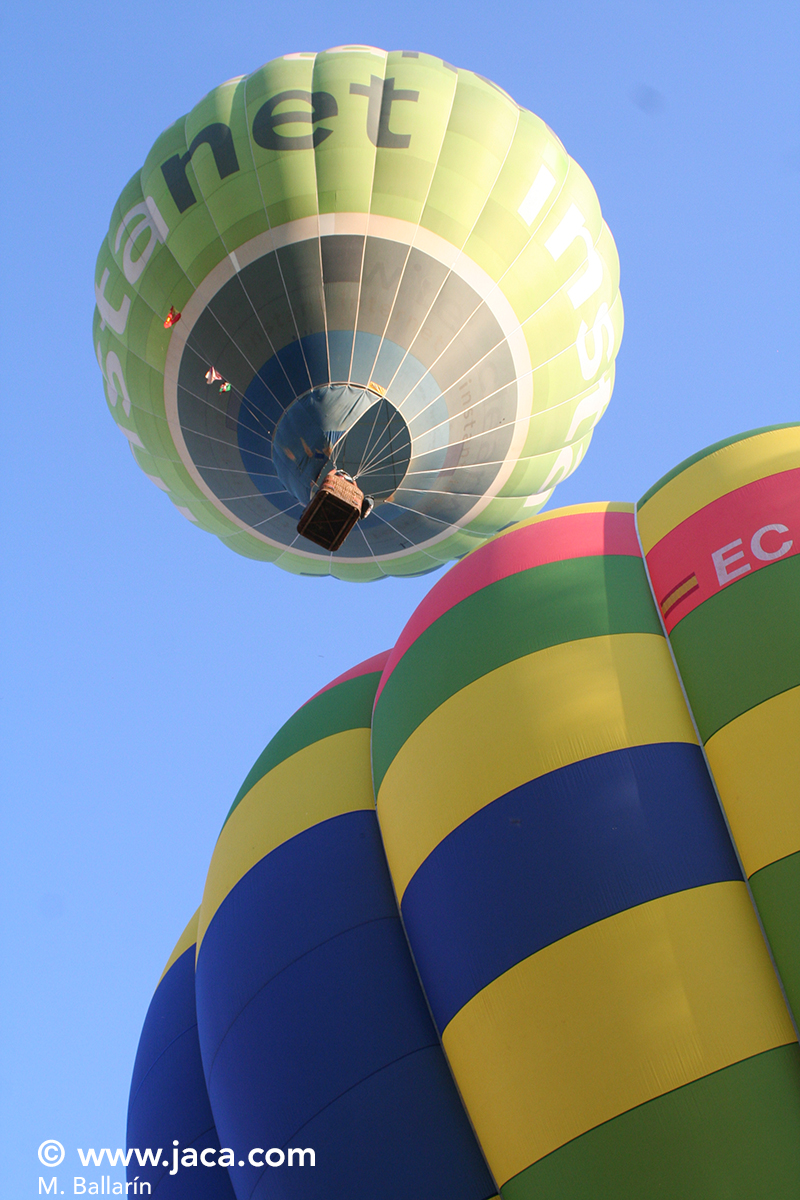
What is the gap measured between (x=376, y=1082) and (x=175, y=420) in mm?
7620

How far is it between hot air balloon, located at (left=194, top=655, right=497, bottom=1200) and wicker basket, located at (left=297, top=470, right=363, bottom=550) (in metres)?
4.02

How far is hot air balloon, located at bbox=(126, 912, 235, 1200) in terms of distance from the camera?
5.18 m

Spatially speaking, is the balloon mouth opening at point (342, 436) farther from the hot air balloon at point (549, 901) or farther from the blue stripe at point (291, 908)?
the blue stripe at point (291, 908)

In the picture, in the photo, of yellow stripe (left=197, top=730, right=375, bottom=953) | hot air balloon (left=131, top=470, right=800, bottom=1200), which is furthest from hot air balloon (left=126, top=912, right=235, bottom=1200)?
yellow stripe (left=197, top=730, right=375, bottom=953)

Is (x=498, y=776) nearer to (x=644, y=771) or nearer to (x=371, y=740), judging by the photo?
(x=644, y=771)

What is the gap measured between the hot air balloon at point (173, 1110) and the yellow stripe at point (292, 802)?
630mm

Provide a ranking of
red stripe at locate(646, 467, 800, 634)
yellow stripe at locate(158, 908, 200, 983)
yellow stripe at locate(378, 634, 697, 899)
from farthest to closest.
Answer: yellow stripe at locate(158, 908, 200, 983), red stripe at locate(646, 467, 800, 634), yellow stripe at locate(378, 634, 697, 899)

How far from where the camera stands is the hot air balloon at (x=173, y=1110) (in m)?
5.18

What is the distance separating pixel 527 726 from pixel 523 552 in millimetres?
1036

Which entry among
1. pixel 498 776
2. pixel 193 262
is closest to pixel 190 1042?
pixel 498 776

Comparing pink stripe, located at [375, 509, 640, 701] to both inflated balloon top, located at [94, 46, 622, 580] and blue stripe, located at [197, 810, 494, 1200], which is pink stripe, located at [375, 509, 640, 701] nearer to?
blue stripe, located at [197, 810, 494, 1200]

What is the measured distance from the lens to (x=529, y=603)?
480 cm

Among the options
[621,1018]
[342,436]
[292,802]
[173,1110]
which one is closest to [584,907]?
[621,1018]

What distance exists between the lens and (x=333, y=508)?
9352 mm
